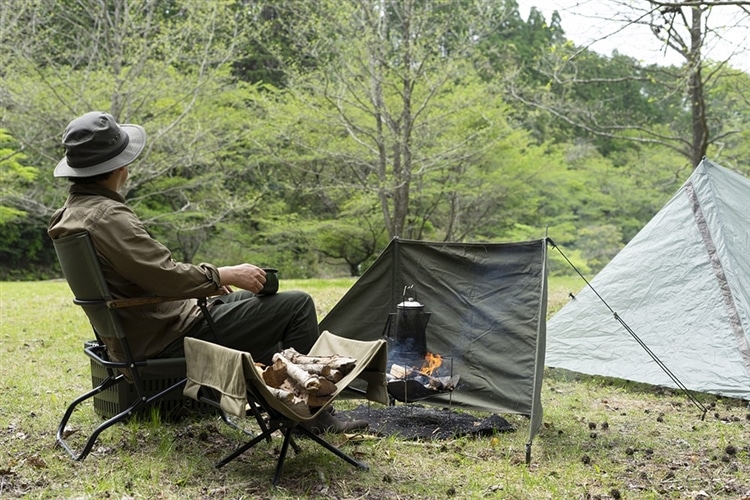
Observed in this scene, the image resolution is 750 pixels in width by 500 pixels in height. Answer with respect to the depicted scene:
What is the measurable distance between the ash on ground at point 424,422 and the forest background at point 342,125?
138 inches

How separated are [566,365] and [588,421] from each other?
3.27 feet

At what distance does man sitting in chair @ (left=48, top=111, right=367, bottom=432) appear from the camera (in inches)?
104

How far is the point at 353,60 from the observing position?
33.6 feet

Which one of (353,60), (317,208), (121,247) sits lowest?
(317,208)

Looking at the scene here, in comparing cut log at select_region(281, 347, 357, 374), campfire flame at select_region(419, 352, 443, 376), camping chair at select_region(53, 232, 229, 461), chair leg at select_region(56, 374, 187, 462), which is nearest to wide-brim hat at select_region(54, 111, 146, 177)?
camping chair at select_region(53, 232, 229, 461)

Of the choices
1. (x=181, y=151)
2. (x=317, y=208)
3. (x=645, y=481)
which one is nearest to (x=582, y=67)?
(x=317, y=208)

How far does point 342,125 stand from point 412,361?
7958 mm

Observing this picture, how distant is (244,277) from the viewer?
279 cm

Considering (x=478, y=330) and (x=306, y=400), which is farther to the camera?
(x=478, y=330)

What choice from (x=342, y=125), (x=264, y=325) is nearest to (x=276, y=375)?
(x=264, y=325)

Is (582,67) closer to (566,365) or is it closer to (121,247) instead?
(566,365)

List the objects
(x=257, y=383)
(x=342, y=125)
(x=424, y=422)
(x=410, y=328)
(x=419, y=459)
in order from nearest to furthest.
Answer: (x=257, y=383) < (x=419, y=459) < (x=424, y=422) < (x=410, y=328) < (x=342, y=125)

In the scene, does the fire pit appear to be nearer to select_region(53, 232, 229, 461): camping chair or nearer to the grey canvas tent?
the grey canvas tent

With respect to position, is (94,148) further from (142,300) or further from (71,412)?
(71,412)
